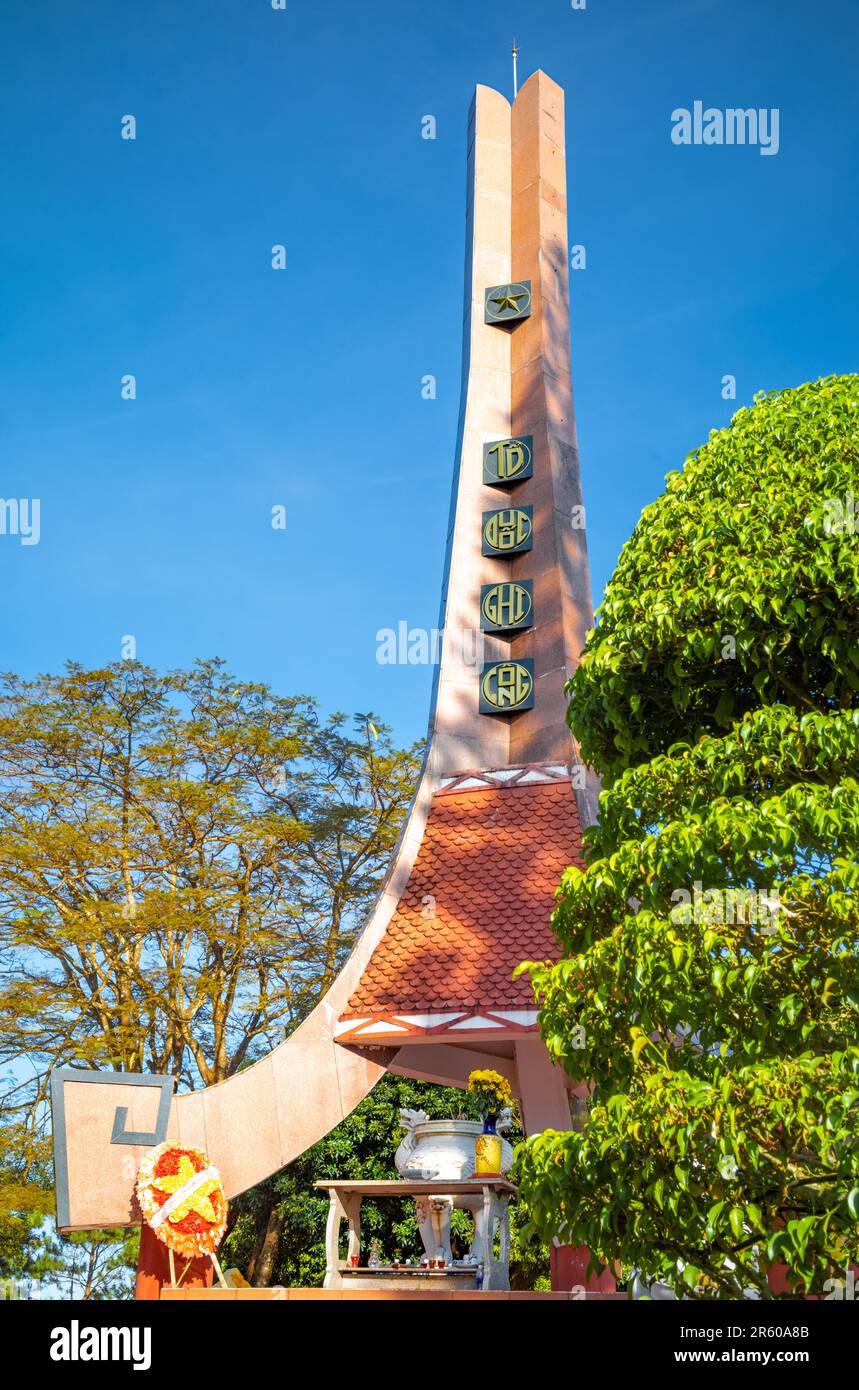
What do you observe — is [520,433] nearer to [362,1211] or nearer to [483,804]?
[483,804]

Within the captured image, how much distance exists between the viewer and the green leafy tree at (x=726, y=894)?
5.89m

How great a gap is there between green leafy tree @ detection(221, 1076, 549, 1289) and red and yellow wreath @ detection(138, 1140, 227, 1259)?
34.1 ft

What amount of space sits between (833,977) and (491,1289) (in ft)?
17.7

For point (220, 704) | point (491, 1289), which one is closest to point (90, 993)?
point (220, 704)

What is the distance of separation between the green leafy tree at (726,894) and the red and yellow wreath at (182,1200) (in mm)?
4375

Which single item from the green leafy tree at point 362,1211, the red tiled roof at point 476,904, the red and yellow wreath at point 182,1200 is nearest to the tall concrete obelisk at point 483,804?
the red tiled roof at point 476,904

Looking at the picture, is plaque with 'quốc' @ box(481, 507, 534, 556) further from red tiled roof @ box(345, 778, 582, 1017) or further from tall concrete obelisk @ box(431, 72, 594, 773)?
red tiled roof @ box(345, 778, 582, 1017)

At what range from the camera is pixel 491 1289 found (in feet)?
33.3

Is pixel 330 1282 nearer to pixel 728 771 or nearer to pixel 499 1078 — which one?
pixel 499 1078

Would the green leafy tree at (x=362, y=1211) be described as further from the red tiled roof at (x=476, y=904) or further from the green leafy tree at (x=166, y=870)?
the red tiled roof at (x=476, y=904)

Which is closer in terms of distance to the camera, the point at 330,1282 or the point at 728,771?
the point at 728,771

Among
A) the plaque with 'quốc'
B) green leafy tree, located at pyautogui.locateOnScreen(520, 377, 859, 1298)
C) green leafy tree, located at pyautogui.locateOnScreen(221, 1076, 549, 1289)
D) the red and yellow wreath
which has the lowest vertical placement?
green leafy tree, located at pyautogui.locateOnScreen(221, 1076, 549, 1289)

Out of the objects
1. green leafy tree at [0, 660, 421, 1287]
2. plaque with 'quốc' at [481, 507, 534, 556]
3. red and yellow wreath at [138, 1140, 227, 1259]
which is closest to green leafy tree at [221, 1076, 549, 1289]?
green leafy tree at [0, 660, 421, 1287]

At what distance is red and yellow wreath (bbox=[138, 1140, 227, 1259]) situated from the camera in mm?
10039
